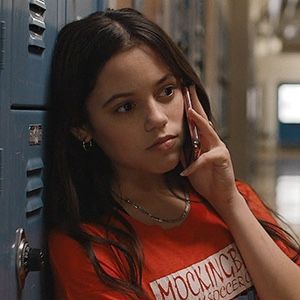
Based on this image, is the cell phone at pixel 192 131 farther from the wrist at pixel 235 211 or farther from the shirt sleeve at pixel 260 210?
the shirt sleeve at pixel 260 210

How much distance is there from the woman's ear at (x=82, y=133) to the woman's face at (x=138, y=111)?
0.02 m

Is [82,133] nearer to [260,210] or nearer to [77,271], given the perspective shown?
[77,271]

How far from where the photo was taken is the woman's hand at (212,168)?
160 centimetres

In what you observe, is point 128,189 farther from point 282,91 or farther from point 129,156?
point 282,91

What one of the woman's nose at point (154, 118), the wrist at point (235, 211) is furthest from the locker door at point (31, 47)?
the wrist at point (235, 211)

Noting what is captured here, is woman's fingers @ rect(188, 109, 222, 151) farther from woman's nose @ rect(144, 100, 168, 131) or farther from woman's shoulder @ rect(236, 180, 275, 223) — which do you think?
woman's shoulder @ rect(236, 180, 275, 223)

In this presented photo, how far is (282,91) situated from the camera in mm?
25406

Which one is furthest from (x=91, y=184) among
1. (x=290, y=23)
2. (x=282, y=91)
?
(x=282, y=91)

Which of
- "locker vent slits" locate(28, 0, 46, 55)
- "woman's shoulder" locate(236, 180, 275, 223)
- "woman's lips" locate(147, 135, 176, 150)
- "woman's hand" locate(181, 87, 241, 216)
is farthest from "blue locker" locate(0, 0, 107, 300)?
"woman's shoulder" locate(236, 180, 275, 223)

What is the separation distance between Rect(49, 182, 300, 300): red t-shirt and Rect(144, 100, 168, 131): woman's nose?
0.71 feet

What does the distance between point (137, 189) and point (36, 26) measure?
17.9 inches

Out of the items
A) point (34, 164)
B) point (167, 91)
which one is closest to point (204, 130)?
point (167, 91)

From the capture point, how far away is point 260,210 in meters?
1.78

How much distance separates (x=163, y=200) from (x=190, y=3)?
256 cm
